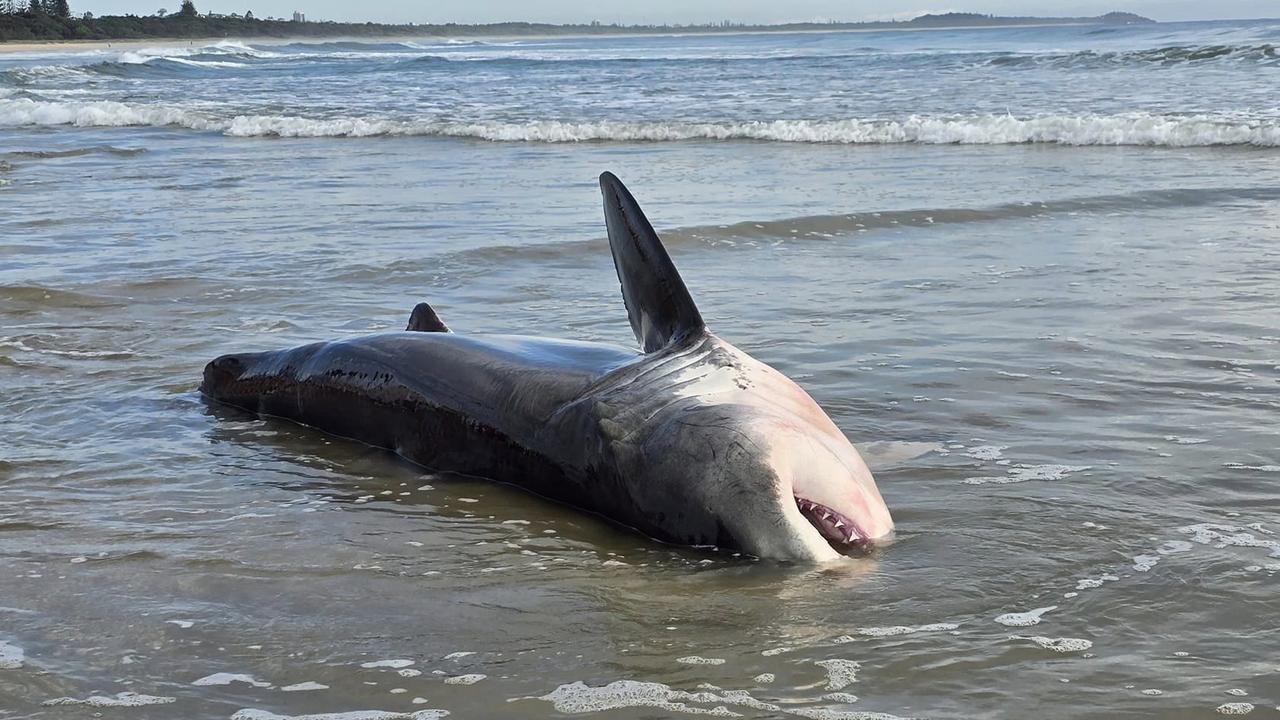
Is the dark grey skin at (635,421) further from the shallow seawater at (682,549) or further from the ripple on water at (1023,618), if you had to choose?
the ripple on water at (1023,618)

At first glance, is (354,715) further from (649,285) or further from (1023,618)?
(649,285)

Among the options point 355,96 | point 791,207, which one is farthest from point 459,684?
point 355,96

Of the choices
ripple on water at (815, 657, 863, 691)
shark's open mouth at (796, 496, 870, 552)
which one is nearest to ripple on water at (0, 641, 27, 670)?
ripple on water at (815, 657, 863, 691)

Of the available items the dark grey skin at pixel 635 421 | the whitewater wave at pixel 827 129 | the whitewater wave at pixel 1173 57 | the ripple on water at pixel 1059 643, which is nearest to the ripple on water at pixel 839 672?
the ripple on water at pixel 1059 643

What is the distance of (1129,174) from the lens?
1313 centimetres

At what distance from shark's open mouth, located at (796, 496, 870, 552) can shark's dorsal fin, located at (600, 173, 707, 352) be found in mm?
833

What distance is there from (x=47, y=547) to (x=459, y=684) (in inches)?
71.8

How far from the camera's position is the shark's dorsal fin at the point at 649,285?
14.9 ft

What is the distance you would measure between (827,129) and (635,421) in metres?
15.3

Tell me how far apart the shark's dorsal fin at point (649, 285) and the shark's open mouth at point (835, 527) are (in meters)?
0.83

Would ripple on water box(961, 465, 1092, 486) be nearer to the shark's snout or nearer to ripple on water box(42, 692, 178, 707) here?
ripple on water box(42, 692, 178, 707)

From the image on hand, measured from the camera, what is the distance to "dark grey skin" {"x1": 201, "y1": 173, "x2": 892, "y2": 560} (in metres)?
3.86

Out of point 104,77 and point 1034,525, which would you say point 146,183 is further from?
point 104,77

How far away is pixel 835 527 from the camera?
156 inches
